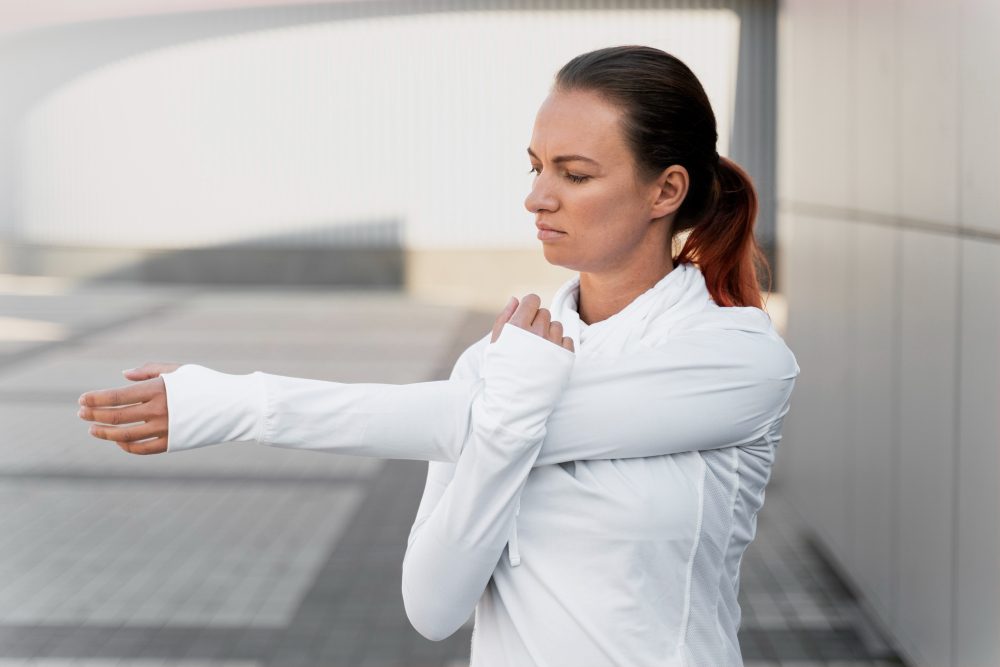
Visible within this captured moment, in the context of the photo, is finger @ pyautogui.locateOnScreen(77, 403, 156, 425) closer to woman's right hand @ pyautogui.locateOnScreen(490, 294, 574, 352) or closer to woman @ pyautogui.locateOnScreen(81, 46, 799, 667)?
woman @ pyautogui.locateOnScreen(81, 46, 799, 667)

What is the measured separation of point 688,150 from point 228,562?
4443mm

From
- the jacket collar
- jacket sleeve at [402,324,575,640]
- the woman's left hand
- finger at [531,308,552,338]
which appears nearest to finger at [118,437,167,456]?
the woman's left hand

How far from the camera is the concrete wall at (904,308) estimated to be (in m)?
3.66

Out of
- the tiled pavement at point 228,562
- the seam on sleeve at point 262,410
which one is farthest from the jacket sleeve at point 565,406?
the tiled pavement at point 228,562

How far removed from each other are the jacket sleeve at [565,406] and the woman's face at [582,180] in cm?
17

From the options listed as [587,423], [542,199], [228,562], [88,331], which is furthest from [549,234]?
[88,331]

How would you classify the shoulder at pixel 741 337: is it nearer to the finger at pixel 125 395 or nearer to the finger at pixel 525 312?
the finger at pixel 525 312

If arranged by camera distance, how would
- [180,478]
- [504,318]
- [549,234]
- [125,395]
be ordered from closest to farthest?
[125,395] → [504,318] → [549,234] → [180,478]

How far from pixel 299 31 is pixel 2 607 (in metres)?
15.4

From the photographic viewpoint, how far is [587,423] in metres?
1.72

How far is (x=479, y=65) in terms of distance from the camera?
1961 centimetres

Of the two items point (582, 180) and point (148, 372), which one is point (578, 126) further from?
point (148, 372)

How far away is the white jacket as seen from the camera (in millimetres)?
1624

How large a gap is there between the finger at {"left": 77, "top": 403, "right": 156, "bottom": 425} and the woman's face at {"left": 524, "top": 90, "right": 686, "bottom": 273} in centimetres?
57
